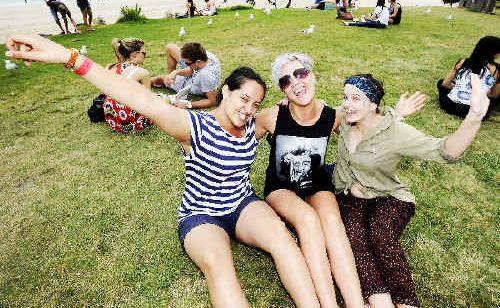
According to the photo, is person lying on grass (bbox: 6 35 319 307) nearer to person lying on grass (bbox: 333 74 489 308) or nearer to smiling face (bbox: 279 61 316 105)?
smiling face (bbox: 279 61 316 105)

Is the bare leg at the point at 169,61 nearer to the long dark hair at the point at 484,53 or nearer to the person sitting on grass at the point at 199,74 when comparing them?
the person sitting on grass at the point at 199,74

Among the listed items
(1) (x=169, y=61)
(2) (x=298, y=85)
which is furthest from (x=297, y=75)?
(1) (x=169, y=61)

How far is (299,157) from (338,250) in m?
1.12

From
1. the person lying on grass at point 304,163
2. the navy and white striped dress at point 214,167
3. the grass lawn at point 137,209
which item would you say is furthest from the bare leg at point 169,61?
the navy and white striped dress at point 214,167

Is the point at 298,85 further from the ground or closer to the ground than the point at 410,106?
further from the ground

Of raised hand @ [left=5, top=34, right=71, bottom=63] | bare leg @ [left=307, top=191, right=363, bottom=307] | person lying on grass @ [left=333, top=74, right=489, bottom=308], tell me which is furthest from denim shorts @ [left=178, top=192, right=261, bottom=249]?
raised hand @ [left=5, top=34, right=71, bottom=63]

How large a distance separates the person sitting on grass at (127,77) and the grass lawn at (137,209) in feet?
0.88

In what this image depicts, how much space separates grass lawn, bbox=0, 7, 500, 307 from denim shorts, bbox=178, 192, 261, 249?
0.58 meters

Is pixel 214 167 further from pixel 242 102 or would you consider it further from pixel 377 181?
pixel 377 181

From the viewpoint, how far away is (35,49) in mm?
2537

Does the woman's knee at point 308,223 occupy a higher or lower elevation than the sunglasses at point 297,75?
lower

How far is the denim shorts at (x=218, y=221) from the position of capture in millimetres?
3418

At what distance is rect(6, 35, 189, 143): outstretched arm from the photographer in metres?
2.50

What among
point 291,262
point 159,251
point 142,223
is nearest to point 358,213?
point 291,262
